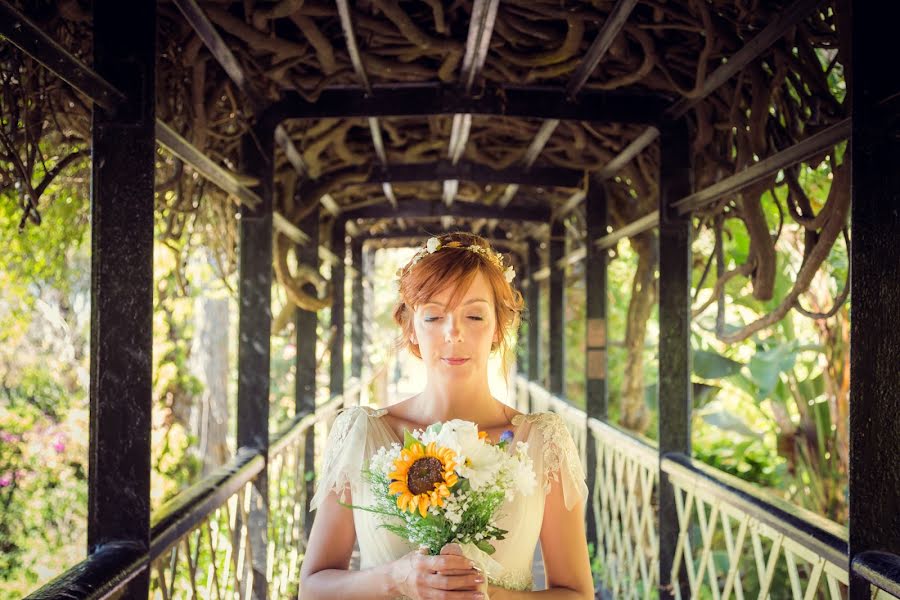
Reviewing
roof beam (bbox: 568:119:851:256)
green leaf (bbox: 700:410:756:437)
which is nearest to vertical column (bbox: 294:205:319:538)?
roof beam (bbox: 568:119:851:256)

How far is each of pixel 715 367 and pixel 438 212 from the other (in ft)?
8.55

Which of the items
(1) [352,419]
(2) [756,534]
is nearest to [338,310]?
(2) [756,534]

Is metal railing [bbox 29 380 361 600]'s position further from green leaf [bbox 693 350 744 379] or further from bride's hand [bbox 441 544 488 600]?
green leaf [bbox 693 350 744 379]

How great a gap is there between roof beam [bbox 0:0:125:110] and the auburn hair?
821 millimetres

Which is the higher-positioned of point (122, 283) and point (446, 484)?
point (122, 283)

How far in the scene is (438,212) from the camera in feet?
21.5

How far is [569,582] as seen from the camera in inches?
66.3

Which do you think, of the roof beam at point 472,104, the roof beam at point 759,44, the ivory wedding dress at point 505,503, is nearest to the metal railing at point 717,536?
the ivory wedding dress at point 505,503

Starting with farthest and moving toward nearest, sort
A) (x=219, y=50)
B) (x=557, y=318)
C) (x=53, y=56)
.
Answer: (x=557, y=318) → (x=219, y=50) → (x=53, y=56)

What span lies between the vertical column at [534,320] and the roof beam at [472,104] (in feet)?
17.4

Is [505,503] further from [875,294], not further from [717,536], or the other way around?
[717,536]

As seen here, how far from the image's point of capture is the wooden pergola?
1.68m

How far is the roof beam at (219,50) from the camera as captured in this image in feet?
7.70

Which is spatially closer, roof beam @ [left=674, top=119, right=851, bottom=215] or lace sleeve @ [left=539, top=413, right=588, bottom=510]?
lace sleeve @ [left=539, top=413, right=588, bottom=510]
